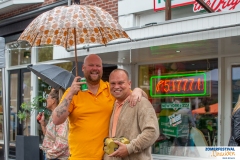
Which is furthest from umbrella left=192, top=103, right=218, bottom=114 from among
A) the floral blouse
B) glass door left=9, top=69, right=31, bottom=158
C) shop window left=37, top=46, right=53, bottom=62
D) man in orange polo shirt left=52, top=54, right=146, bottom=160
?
glass door left=9, top=69, right=31, bottom=158

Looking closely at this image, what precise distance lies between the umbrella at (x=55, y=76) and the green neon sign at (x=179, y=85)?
80.0 inches

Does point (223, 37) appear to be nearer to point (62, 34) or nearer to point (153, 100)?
point (62, 34)

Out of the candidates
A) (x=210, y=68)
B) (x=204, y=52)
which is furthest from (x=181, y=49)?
(x=210, y=68)

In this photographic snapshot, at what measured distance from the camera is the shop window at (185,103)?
748 cm

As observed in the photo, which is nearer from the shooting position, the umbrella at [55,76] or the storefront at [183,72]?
the storefront at [183,72]

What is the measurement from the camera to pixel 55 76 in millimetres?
6926

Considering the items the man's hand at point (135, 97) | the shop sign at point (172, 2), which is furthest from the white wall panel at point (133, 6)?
the man's hand at point (135, 97)

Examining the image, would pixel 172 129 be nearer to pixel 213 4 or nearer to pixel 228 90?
pixel 228 90

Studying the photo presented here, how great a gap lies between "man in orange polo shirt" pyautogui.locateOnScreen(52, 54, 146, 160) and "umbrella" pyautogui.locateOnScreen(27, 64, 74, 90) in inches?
90.9

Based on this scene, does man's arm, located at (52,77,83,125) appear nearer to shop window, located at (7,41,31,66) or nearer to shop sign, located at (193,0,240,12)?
shop sign, located at (193,0,240,12)

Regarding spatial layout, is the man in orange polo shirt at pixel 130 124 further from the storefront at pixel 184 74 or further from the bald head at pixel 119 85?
the storefront at pixel 184 74

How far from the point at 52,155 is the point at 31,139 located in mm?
3241

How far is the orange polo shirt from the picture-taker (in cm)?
390

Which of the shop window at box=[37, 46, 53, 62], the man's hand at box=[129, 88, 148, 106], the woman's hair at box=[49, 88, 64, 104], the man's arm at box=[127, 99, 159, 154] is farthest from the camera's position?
the shop window at box=[37, 46, 53, 62]
